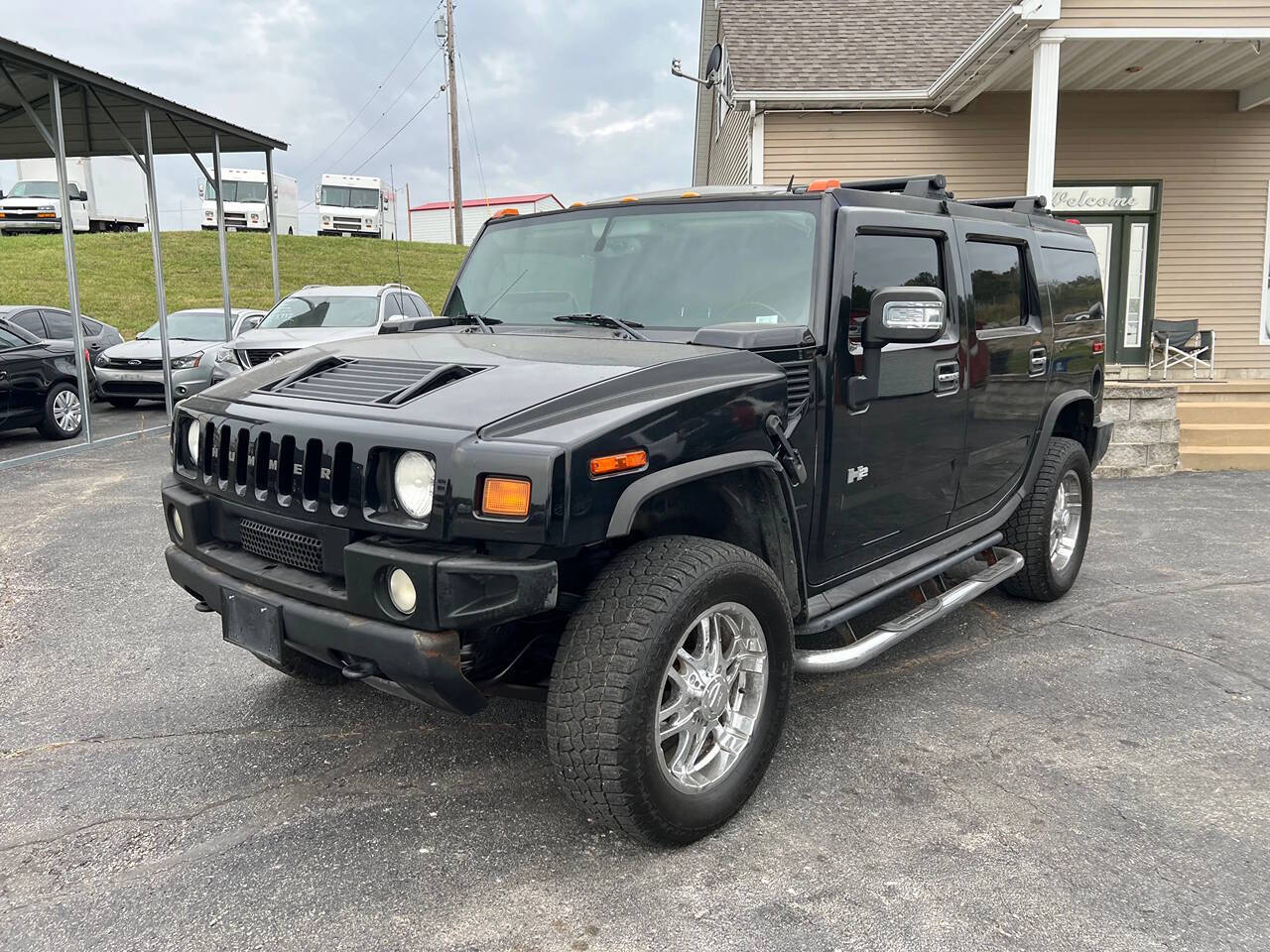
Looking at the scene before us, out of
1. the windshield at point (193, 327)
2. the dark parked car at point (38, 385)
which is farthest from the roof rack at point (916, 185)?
the windshield at point (193, 327)

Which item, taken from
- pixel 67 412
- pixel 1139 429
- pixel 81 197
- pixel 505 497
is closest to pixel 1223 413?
pixel 1139 429

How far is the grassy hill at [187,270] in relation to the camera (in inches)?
1006

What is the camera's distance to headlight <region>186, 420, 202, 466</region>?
3244 millimetres

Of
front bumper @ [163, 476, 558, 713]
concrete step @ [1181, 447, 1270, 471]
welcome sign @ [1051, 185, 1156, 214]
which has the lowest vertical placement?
concrete step @ [1181, 447, 1270, 471]

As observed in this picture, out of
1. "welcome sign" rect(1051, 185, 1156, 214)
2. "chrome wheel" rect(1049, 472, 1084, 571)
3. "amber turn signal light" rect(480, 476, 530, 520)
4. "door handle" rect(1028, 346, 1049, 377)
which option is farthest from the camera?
"welcome sign" rect(1051, 185, 1156, 214)

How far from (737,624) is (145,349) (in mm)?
13429

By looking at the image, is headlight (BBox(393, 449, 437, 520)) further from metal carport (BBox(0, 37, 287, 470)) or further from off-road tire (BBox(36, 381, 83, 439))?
off-road tire (BBox(36, 381, 83, 439))

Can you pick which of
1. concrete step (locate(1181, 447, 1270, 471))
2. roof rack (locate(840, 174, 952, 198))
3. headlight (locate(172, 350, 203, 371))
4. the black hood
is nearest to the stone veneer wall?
concrete step (locate(1181, 447, 1270, 471))

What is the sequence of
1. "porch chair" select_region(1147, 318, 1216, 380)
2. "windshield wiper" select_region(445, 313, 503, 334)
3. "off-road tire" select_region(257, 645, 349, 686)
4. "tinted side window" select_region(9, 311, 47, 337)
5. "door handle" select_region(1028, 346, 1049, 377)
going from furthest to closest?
"tinted side window" select_region(9, 311, 47, 337)
"porch chair" select_region(1147, 318, 1216, 380)
"door handle" select_region(1028, 346, 1049, 377)
"windshield wiper" select_region(445, 313, 503, 334)
"off-road tire" select_region(257, 645, 349, 686)

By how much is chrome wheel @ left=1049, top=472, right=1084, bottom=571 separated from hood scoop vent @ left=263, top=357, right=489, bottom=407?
3667 mm

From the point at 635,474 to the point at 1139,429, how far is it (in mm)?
8132

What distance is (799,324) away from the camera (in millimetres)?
3305

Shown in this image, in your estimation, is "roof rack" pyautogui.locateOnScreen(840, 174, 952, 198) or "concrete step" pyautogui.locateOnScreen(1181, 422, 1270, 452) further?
"concrete step" pyautogui.locateOnScreen(1181, 422, 1270, 452)

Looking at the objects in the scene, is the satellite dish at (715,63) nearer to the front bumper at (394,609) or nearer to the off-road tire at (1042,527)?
the off-road tire at (1042,527)
